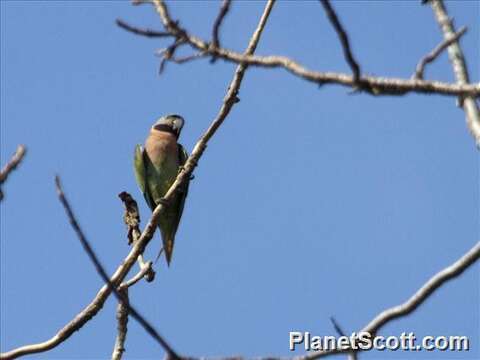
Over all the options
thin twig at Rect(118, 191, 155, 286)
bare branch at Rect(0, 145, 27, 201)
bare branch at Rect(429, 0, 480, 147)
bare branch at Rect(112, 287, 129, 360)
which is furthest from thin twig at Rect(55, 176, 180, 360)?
thin twig at Rect(118, 191, 155, 286)

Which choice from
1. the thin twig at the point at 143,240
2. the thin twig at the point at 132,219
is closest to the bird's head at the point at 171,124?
the thin twig at the point at 143,240

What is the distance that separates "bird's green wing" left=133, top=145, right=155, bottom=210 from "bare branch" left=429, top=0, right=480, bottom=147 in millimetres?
5468

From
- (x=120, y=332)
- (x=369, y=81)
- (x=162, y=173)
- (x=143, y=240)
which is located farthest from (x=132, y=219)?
(x=369, y=81)

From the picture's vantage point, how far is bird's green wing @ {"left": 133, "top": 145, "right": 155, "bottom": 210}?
8.66 m

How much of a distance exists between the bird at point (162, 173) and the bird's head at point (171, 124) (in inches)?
Result: 8.8

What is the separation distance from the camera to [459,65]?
324 cm

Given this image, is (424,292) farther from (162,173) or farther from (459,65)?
(162,173)

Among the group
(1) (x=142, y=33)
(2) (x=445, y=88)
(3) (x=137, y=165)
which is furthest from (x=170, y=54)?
(3) (x=137, y=165)

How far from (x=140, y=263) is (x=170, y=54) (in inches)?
104

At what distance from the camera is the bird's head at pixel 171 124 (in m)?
9.40

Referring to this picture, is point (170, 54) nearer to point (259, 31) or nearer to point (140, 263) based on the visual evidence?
point (259, 31)

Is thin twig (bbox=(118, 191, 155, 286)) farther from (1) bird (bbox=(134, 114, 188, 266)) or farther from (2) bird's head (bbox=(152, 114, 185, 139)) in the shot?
(2) bird's head (bbox=(152, 114, 185, 139))

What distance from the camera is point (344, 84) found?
8.89ft

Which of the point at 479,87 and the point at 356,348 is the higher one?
the point at 479,87
